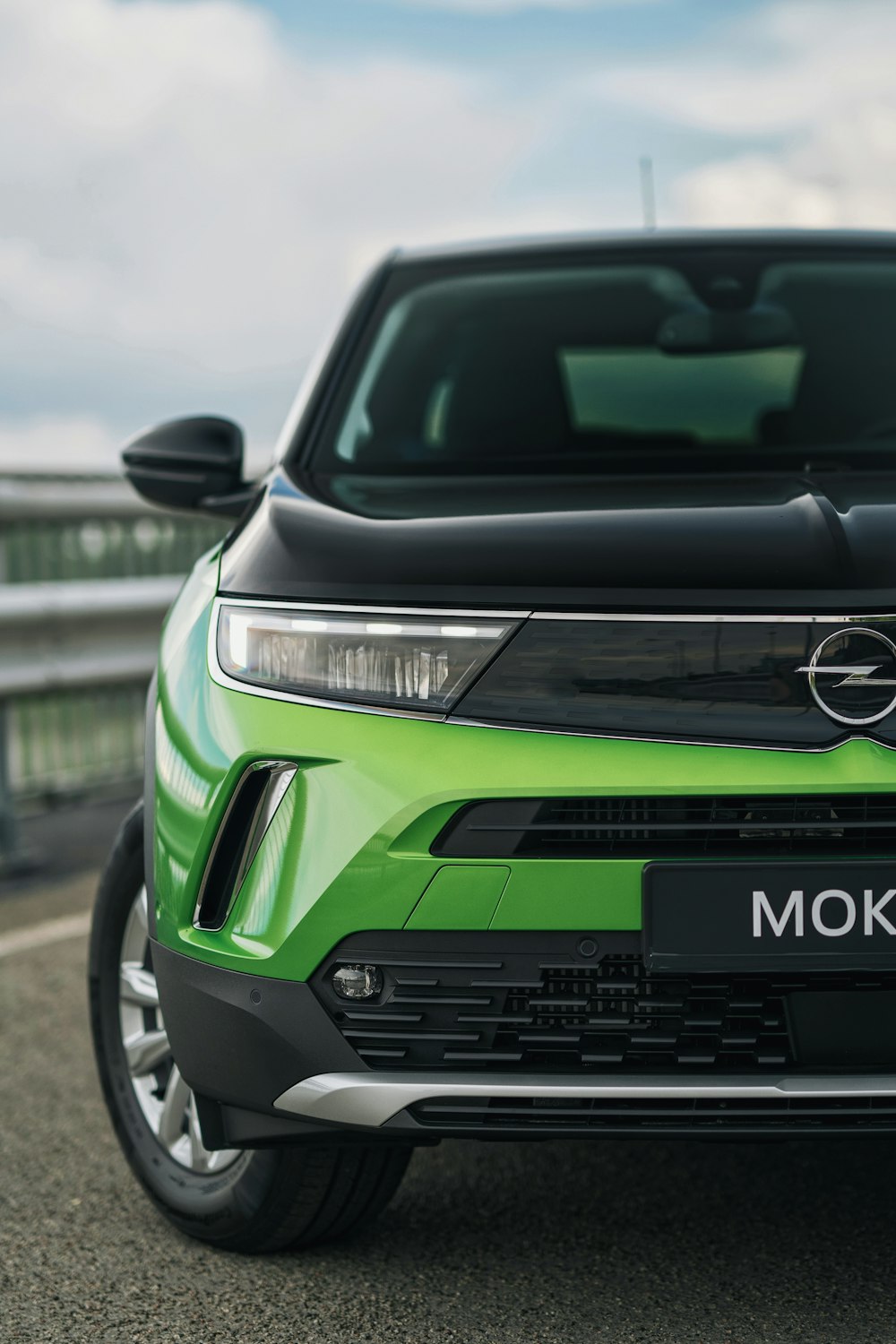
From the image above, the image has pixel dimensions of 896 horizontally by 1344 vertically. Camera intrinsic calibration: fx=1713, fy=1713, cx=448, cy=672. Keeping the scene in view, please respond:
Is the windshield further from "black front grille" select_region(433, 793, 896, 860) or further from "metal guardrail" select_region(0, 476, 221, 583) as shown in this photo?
"metal guardrail" select_region(0, 476, 221, 583)

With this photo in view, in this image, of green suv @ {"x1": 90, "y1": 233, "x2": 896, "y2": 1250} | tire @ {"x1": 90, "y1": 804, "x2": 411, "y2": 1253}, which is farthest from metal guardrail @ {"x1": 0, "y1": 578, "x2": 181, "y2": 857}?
green suv @ {"x1": 90, "y1": 233, "x2": 896, "y2": 1250}

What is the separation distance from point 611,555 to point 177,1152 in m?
1.22

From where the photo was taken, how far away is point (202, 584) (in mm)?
2561

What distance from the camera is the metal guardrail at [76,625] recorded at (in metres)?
5.55

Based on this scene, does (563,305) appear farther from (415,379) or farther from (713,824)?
(713,824)

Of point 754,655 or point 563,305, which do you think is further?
point 563,305

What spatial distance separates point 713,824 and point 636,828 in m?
0.09

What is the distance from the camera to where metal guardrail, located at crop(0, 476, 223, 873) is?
5551 millimetres

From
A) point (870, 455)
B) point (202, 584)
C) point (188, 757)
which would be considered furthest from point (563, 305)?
point (188, 757)

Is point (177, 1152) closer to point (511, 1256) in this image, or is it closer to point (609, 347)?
point (511, 1256)

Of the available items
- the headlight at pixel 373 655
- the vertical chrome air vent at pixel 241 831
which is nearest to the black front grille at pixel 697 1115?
the vertical chrome air vent at pixel 241 831

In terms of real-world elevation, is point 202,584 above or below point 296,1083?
above

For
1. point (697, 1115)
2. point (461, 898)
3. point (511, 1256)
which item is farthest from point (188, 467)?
A: point (697, 1115)

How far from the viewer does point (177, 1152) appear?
2.70m
